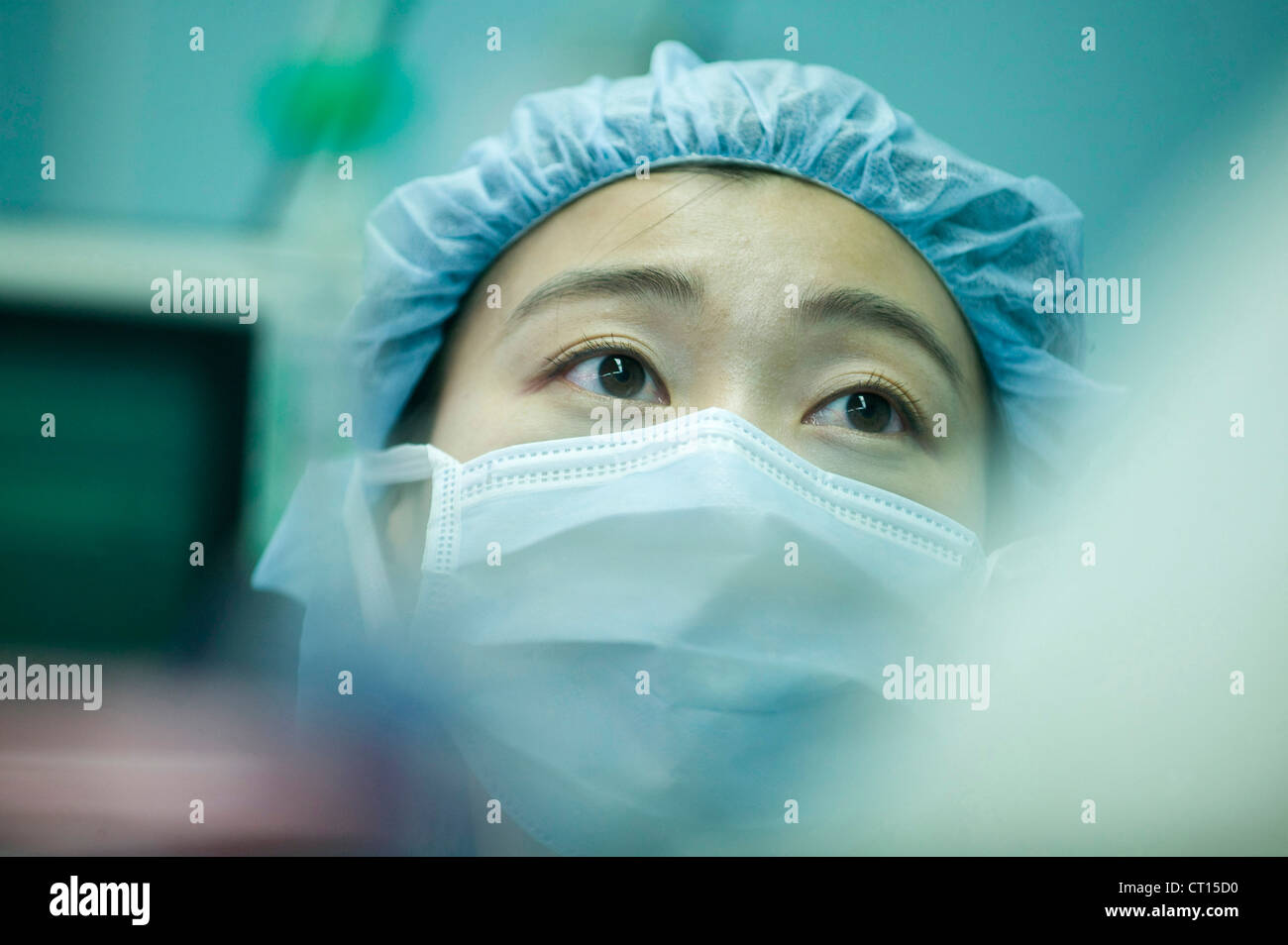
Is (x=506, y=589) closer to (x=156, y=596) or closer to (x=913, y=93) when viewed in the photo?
(x=156, y=596)

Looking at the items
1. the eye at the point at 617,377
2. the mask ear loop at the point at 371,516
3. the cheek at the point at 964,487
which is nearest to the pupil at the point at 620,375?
the eye at the point at 617,377

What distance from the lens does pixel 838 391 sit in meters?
0.92

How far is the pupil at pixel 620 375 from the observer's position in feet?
3.02

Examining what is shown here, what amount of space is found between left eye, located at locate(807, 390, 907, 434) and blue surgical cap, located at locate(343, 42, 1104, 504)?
0.48 feet

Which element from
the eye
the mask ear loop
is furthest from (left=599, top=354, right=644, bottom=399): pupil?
the mask ear loop

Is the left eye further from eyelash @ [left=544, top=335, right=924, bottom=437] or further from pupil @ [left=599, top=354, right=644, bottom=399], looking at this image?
pupil @ [left=599, top=354, right=644, bottom=399]

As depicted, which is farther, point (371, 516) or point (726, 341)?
point (371, 516)

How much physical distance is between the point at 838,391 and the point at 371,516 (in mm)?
488

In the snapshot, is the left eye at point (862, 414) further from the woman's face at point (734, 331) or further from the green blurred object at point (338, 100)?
the green blurred object at point (338, 100)

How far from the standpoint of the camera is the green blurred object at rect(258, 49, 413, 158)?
3.19 feet

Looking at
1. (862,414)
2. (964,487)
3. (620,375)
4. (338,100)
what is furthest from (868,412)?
(338,100)

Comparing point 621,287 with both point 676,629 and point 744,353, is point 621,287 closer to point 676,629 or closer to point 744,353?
point 744,353

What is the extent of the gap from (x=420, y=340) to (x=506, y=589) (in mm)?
297
